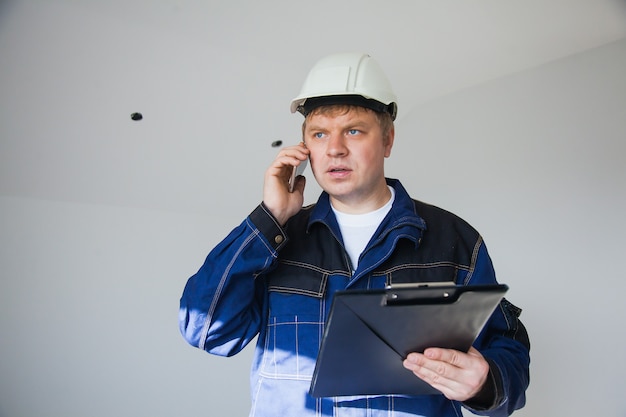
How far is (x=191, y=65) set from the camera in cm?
279

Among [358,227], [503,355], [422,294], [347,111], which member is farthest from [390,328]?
[347,111]

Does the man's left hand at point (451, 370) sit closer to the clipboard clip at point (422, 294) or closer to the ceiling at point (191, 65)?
the clipboard clip at point (422, 294)

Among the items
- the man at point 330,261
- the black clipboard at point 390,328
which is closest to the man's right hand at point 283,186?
the man at point 330,261

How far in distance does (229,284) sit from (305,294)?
0.22 meters

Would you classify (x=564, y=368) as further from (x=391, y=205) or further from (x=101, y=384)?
(x=101, y=384)

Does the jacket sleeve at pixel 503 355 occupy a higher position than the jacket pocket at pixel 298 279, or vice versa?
the jacket pocket at pixel 298 279

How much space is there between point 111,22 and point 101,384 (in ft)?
6.83

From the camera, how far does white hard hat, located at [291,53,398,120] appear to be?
157 cm

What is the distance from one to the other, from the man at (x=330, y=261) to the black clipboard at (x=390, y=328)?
0.61 feet

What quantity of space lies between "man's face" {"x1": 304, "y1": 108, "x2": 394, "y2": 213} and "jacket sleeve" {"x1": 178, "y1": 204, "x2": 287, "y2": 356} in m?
0.24

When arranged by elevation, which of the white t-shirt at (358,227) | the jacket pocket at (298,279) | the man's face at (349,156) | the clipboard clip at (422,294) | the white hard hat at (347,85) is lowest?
the clipboard clip at (422,294)

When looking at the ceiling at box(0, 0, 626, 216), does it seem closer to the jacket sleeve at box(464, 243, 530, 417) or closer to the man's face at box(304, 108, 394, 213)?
the man's face at box(304, 108, 394, 213)

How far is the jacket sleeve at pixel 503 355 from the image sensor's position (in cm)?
123

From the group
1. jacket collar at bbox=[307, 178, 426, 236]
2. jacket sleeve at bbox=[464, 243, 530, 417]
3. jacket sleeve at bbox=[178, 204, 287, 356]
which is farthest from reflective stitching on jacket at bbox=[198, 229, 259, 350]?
jacket sleeve at bbox=[464, 243, 530, 417]
